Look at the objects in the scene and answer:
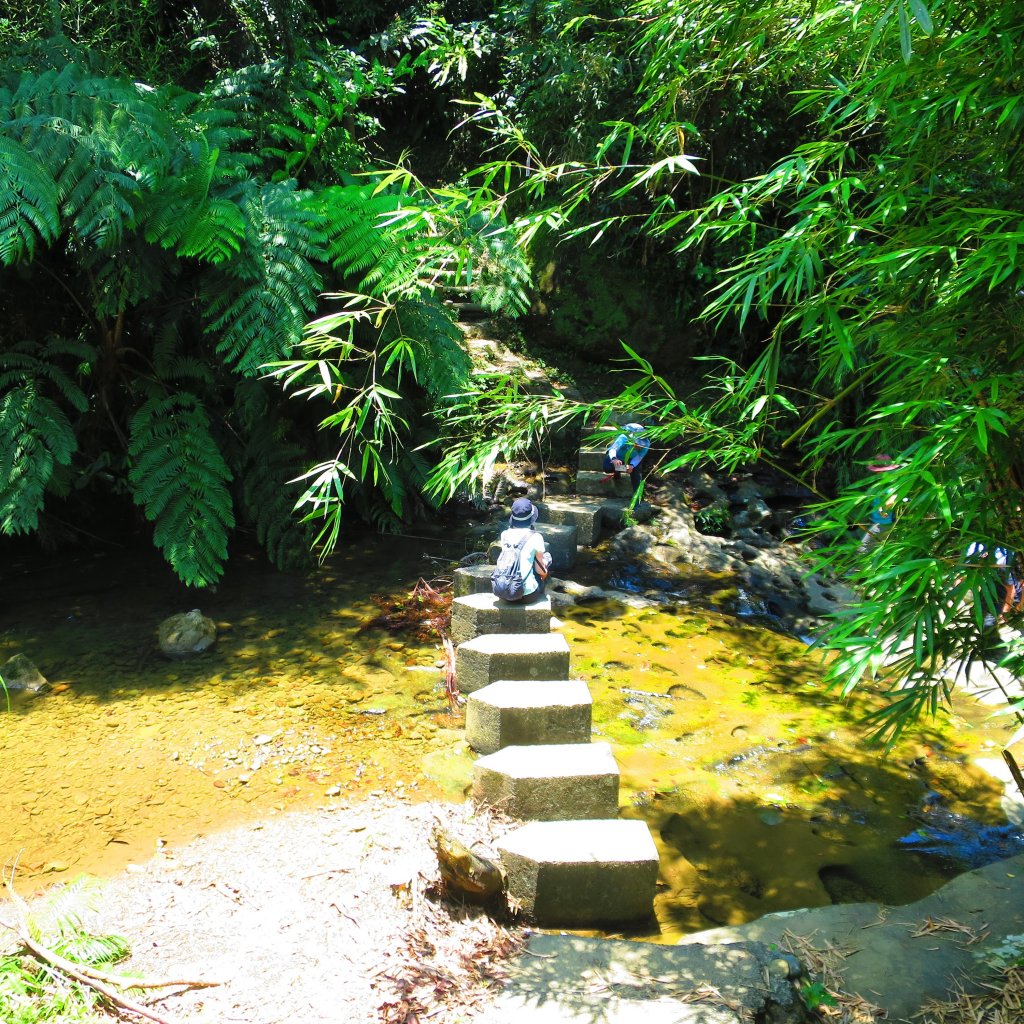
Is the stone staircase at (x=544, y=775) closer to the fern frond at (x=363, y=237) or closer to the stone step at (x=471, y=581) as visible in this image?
the stone step at (x=471, y=581)

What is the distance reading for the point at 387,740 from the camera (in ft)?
12.9

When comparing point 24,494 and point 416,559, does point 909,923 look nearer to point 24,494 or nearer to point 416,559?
point 416,559

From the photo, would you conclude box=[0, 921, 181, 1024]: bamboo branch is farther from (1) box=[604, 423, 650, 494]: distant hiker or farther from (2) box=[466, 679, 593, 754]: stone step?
(1) box=[604, 423, 650, 494]: distant hiker

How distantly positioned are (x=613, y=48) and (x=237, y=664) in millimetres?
6557

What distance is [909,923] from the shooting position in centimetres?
278

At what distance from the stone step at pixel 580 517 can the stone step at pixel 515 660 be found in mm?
2691

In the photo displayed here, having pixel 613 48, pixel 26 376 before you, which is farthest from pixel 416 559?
pixel 613 48

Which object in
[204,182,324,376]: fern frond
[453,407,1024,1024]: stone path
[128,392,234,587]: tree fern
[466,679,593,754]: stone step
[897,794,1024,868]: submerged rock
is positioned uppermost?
[204,182,324,376]: fern frond

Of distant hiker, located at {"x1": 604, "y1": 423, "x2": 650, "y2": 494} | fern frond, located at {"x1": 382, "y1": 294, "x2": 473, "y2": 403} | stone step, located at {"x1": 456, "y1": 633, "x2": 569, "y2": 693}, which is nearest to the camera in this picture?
stone step, located at {"x1": 456, "y1": 633, "x2": 569, "y2": 693}

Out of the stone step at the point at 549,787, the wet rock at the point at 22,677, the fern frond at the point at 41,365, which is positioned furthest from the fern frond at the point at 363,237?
the stone step at the point at 549,787

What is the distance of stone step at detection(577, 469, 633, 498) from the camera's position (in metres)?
7.40

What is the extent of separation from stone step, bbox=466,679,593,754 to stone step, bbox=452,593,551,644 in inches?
33.6

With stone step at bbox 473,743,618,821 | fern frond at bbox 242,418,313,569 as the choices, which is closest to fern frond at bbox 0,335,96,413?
fern frond at bbox 242,418,313,569

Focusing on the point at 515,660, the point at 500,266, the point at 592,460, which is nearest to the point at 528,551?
the point at 515,660
